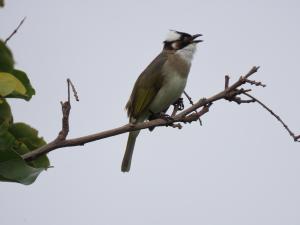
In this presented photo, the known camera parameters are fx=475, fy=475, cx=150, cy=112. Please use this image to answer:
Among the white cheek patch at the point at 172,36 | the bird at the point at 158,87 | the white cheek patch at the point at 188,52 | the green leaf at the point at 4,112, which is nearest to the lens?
the green leaf at the point at 4,112

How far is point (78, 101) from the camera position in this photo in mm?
2666

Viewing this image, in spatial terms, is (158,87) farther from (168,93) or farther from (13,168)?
(13,168)

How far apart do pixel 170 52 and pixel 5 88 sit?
13.8 ft

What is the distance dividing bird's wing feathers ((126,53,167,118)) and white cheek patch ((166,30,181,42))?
440 millimetres

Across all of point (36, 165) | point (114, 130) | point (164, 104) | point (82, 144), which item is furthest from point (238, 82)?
point (164, 104)

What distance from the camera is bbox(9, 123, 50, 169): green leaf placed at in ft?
7.31

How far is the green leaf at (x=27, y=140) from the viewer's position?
7.31 feet

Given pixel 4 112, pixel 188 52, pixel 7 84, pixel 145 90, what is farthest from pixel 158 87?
pixel 7 84

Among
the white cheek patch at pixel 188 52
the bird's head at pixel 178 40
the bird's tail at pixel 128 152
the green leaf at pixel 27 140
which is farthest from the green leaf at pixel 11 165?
the bird's head at pixel 178 40

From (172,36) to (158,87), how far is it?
3.19 feet

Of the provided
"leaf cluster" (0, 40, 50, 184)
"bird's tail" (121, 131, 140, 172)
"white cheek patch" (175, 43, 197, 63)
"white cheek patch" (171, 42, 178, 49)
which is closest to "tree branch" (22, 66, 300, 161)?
"leaf cluster" (0, 40, 50, 184)

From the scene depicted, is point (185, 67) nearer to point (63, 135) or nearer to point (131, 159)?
point (131, 159)

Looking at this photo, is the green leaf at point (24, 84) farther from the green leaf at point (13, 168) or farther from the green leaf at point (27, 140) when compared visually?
the green leaf at point (13, 168)

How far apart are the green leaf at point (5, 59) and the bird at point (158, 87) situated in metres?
3.22
